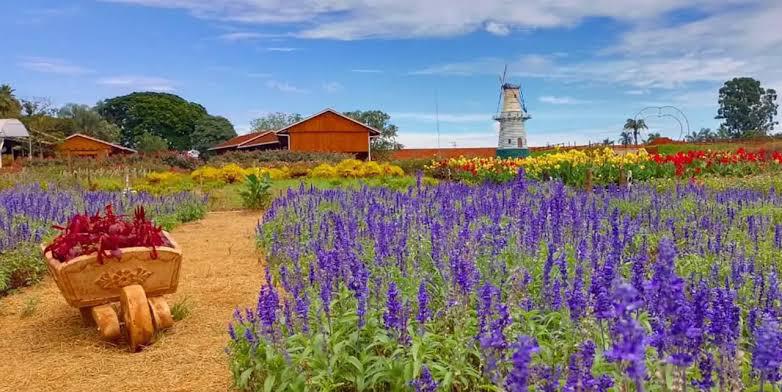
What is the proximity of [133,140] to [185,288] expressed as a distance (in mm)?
72085

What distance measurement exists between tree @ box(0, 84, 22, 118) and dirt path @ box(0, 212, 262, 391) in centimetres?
5772

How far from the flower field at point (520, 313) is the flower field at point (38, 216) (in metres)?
3.06

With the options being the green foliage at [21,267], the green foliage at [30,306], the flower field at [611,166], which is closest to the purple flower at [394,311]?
the green foliage at [30,306]

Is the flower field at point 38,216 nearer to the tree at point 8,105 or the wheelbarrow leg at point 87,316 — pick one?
the wheelbarrow leg at point 87,316

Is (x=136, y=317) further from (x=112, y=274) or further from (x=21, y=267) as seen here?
(x=21, y=267)

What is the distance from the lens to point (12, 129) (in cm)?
4816

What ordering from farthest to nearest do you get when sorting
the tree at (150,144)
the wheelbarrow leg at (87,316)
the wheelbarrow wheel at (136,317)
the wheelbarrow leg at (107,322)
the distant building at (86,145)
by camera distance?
the tree at (150,144), the distant building at (86,145), the wheelbarrow leg at (87,316), the wheelbarrow leg at (107,322), the wheelbarrow wheel at (136,317)

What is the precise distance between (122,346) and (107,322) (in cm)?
23

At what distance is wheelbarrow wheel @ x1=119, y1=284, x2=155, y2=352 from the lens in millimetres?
4867

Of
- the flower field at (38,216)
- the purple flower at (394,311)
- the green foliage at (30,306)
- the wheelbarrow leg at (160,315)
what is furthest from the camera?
the flower field at (38,216)

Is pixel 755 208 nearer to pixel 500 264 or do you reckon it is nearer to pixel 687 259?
pixel 687 259

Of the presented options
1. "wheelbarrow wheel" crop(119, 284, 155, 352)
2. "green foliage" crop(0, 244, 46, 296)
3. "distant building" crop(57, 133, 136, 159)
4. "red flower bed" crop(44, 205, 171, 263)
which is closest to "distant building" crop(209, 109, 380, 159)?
"distant building" crop(57, 133, 136, 159)

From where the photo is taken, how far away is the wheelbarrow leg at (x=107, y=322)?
5023 mm

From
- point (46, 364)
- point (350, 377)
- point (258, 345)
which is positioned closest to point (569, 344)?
point (350, 377)
